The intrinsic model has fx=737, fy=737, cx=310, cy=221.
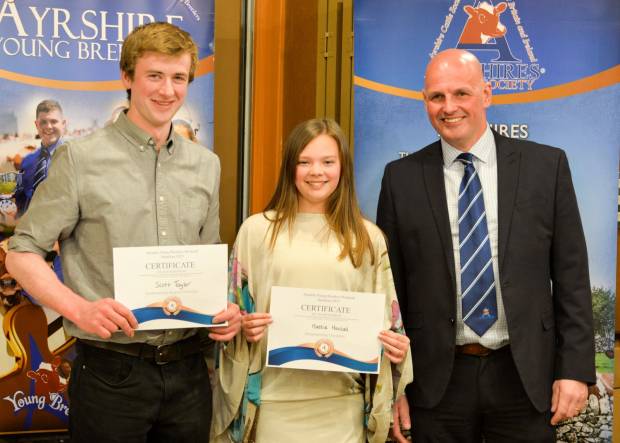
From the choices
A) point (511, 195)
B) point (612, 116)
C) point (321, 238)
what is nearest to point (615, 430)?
point (612, 116)

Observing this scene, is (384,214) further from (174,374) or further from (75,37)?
(75,37)

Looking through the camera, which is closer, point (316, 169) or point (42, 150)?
point (316, 169)

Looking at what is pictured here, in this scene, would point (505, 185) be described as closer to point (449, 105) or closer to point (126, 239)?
point (449, 105)

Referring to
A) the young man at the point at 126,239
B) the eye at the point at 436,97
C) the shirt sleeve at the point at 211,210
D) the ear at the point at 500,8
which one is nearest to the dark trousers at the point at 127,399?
the young man at the point at 126,239

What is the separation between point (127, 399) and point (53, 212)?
60 cm

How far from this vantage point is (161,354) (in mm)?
2238

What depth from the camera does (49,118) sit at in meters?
3.34

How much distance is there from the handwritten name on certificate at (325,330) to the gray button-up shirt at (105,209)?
1.00 ft

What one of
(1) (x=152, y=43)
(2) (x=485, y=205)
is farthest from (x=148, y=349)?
(2) (x=485, y=205)

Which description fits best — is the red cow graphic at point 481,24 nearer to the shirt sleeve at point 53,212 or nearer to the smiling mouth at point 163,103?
the smiling mouth at point 163,103

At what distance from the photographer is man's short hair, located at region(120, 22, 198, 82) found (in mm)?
2240

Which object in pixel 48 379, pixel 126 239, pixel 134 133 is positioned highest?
pixel 134 133

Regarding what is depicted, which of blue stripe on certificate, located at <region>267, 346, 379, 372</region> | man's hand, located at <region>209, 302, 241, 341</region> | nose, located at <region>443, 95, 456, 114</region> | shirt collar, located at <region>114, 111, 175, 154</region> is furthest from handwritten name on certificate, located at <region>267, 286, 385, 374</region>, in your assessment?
nose, located at <region>443, 95, 456, 114</region>

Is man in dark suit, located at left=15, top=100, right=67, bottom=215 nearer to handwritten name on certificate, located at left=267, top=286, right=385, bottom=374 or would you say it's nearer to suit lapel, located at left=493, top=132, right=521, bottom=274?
handwritten name on certificate, located at left=267, top=286, right=385, bottom=374
